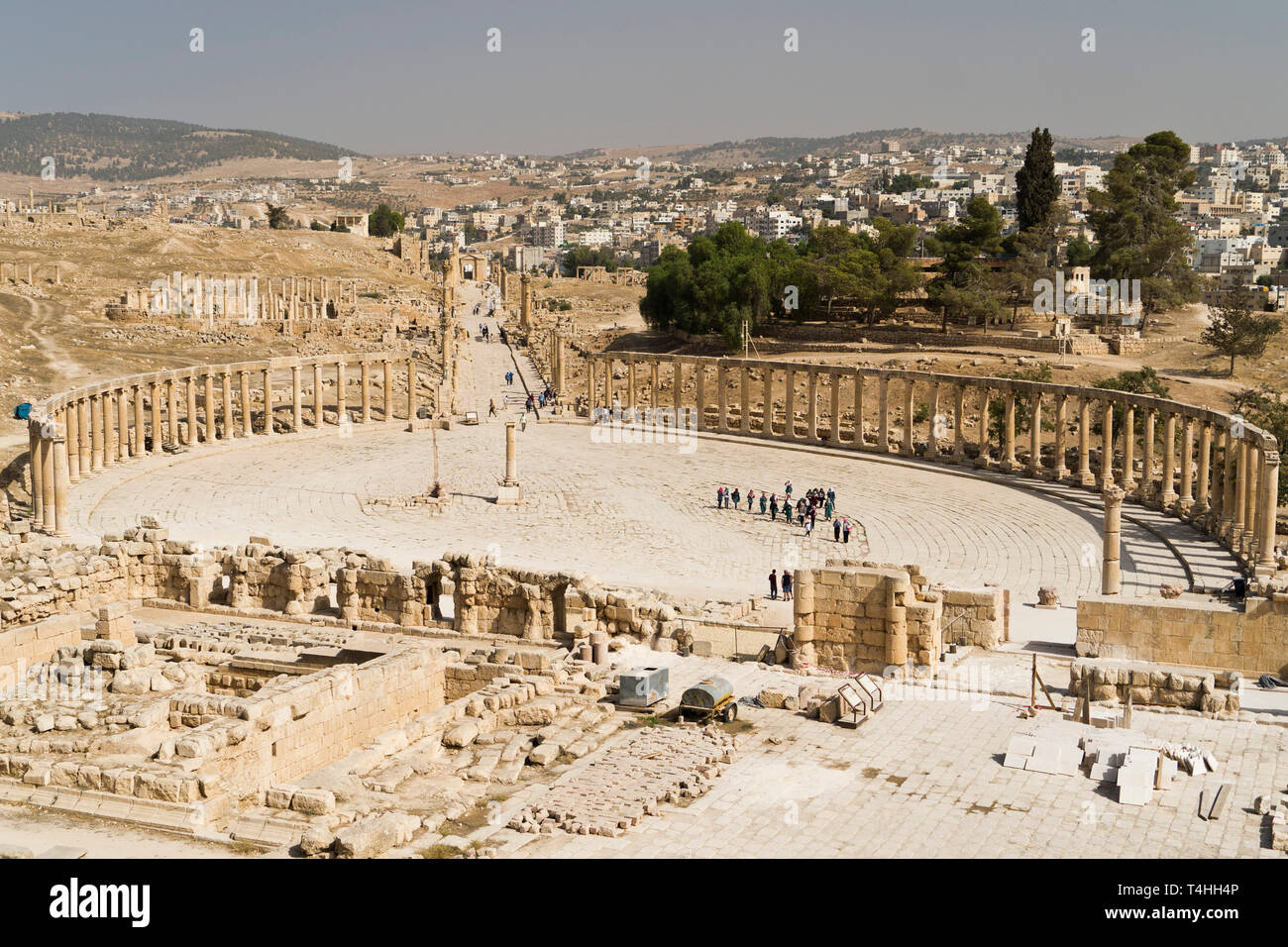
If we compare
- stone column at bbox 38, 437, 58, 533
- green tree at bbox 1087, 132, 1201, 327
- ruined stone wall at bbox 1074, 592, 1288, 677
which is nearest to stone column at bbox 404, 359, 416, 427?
stone column at bbox 38, 437, 58, 533

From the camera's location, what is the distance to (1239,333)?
215 ft

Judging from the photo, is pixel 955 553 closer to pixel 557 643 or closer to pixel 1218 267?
pixel 557 643

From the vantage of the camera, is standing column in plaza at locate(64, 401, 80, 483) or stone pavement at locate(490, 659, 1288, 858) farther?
standing column in plaza at locate(64, 401, 80, 483)

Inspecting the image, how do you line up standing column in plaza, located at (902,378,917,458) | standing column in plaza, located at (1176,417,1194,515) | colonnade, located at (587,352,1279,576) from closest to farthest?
colonnade, located at (587,352,1279,576), standing column in plaza, located at (1176,417,1194,515), standing column in plaza, located at (902,378,917,458)

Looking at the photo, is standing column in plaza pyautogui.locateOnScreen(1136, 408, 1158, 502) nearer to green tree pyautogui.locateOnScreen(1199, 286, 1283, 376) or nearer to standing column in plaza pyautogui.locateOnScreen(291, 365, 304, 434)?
green tree pyautogui.locateOnScreen(1199, 286, 1283, 376)

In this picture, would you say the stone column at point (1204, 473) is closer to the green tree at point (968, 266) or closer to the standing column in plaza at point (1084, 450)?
the standing column in plaza at point (1084, 450)

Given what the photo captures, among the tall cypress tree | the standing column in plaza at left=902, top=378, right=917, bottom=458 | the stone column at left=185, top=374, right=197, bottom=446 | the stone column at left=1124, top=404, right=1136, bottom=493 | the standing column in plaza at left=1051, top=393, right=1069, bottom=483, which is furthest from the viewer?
the tall cypress tree

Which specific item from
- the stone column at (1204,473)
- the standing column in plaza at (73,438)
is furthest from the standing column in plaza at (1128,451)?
the standing column in plaza at (73,438)

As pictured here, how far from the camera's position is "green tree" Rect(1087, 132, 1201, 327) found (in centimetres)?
7688

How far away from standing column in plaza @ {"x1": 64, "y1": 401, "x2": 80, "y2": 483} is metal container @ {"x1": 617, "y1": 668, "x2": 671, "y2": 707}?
3246cm

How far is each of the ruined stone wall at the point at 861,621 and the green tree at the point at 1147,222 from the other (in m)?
56.0

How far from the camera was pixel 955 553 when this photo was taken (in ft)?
132

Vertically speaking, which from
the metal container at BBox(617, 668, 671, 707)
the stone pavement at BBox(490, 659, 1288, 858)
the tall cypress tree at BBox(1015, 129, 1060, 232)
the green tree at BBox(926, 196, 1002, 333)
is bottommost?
the stone pavement at BBox(490, 659, 1288, 858)
